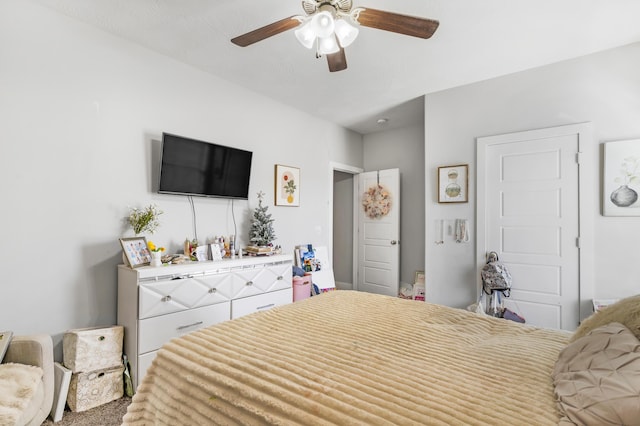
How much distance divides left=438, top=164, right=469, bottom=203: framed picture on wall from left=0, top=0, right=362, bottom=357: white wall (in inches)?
103

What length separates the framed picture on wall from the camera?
3.42 metres

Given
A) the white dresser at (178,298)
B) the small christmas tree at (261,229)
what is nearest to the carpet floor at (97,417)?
the white dresser at (178,298)

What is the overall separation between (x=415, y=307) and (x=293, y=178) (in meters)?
2.65

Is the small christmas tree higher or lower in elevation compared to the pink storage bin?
higher

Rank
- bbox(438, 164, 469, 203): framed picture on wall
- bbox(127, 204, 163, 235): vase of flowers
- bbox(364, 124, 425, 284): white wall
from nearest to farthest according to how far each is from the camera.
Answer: bbox(127, 204, 163, 235): vase of flowers, bbox(438, 164, 469, 203): framed picture on wall, bbox(364, 124, 425, 284): white wall

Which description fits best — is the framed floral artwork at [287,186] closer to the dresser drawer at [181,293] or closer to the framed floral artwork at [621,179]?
the dresser drawer at [181,293]

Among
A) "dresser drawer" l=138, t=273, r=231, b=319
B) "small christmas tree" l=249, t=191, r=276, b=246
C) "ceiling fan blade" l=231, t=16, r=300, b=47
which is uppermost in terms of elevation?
"ceiling fan blade" l=231, t=16, r=300, b=47

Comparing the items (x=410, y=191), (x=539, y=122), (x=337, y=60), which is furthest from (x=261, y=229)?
(x=539, y=122)

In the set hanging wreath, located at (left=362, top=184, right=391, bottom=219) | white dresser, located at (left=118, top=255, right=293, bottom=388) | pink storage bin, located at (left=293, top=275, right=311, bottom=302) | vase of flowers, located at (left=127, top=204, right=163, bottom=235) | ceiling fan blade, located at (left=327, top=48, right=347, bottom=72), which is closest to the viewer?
ceiling fan blade, located at (left=327, top=48, right=347, bottom=72)

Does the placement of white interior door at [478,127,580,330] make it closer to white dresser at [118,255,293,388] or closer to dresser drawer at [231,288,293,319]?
dresser drawer at [231,288,293,319]

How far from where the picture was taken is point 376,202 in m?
5.02

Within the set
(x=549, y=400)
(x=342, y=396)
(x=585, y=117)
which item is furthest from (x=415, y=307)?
(x=585, y=117)

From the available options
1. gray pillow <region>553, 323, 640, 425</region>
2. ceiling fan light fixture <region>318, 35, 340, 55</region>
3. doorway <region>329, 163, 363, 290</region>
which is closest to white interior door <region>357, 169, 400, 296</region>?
doorway <region>329, 163, 363, 290</region>

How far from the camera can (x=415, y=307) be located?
191 cm
